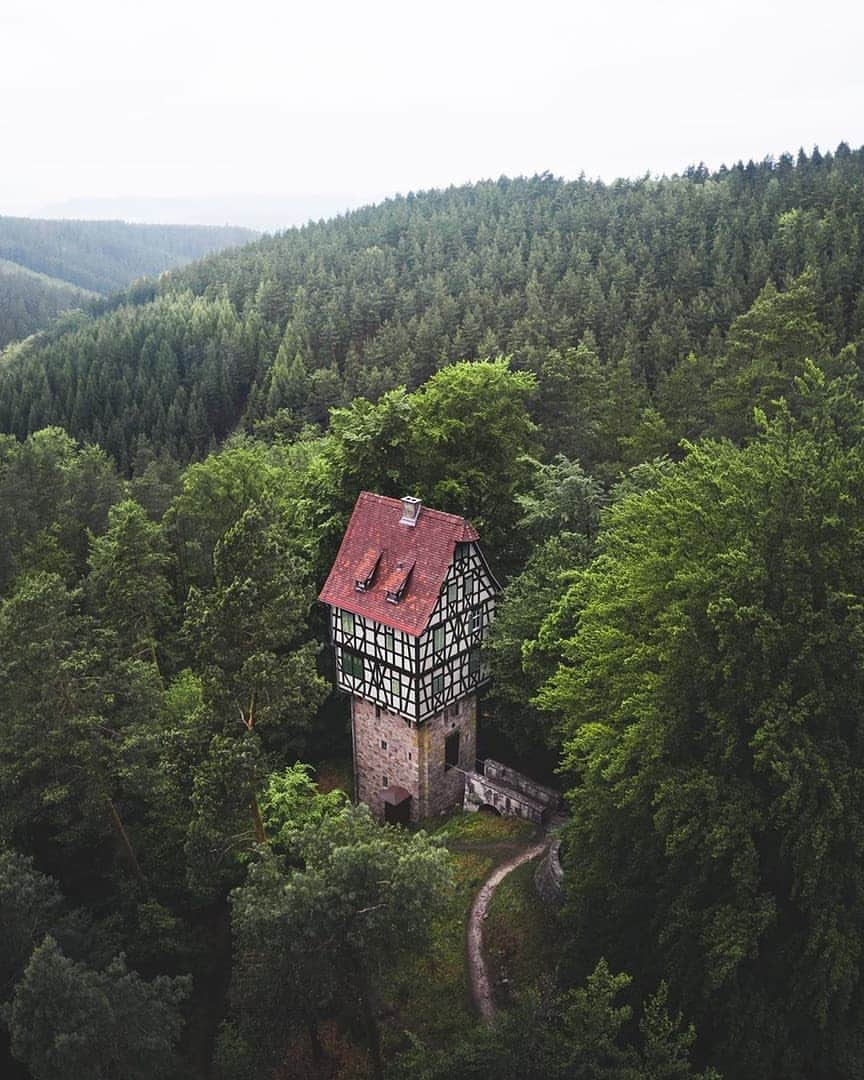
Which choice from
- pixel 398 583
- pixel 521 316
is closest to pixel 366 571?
pixel 398 583

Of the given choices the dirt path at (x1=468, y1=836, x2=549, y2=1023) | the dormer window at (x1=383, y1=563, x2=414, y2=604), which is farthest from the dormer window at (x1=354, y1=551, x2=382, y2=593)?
the dirt path at (x1=468, y1=836, x2=549, y2=1023)

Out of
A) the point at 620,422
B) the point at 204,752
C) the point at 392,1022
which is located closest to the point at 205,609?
the point at 204,752

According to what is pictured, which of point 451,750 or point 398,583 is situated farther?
point 451,750

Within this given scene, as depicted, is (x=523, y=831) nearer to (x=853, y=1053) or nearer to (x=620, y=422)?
(x=853, y=1053)

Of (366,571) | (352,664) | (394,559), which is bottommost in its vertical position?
(352,664)

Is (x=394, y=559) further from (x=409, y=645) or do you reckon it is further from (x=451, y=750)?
A: (x=451, y=750)

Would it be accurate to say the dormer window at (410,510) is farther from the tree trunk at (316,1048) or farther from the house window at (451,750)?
the tree trunk at (316,1048)

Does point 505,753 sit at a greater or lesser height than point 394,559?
lesser

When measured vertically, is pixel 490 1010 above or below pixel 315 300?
below
